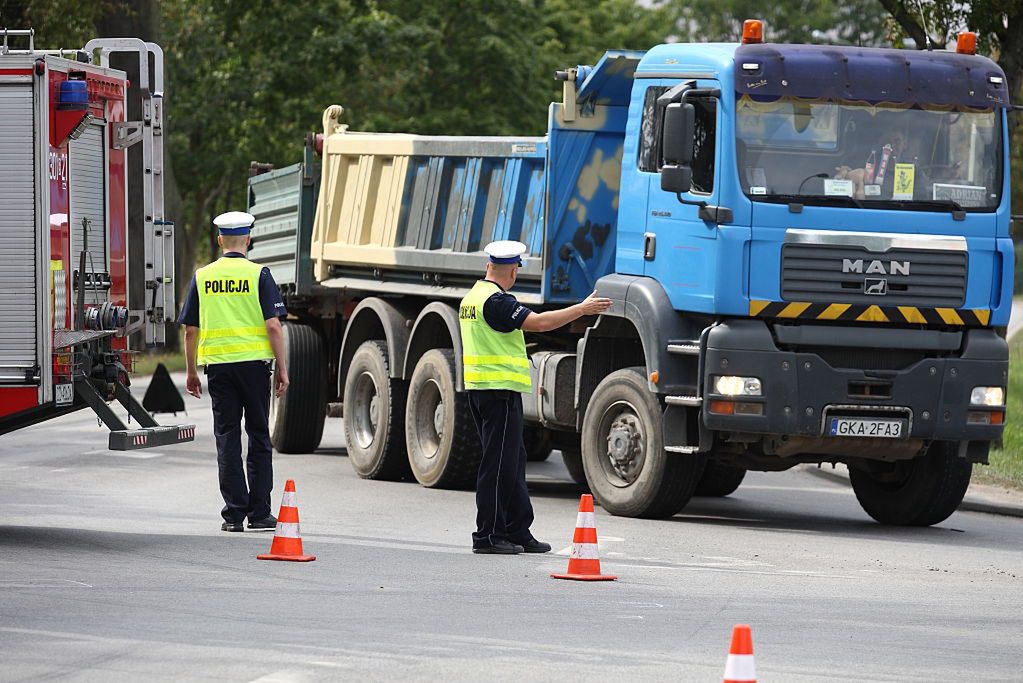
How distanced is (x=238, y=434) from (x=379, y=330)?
16.9ft

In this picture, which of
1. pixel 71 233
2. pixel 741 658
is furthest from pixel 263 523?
pixel 741 658

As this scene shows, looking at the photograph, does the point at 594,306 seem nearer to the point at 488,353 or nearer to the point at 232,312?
the point at 488,353

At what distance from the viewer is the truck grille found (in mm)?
13062

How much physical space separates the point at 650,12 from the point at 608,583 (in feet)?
225

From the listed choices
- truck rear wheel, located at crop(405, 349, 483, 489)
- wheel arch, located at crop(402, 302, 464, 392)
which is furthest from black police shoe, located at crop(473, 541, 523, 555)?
wheel arch, located at crop(402, 302, 464, 392)

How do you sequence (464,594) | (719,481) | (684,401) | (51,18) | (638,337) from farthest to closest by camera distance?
1. (51,18)
2. (719,481)
3. (638,337)
4. (684,401)
5. (464,594)

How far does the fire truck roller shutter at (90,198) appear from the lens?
12.6 metres

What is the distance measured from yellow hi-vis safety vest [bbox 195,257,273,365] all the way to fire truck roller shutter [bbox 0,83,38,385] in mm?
1039

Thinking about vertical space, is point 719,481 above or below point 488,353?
below

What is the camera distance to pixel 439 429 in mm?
15883

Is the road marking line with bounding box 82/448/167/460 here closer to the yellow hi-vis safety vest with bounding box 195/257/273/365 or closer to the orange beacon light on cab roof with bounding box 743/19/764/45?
the yellow hi-vis safety vest with bounding box 195/257/273/365

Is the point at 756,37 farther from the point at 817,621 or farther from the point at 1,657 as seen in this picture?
the point at 1,657

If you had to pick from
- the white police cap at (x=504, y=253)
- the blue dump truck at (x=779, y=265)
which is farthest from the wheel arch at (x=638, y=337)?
the white police cap at (x=504, y=253)

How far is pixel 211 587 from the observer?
10.2m
